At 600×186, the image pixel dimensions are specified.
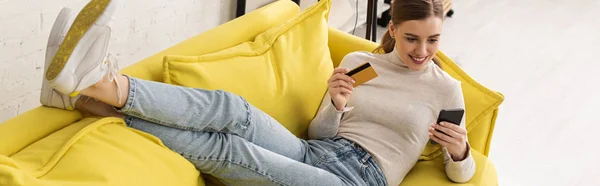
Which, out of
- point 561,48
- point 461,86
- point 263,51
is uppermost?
point 263,51

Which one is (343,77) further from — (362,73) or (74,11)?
(74,11)

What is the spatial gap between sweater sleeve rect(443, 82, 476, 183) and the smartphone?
0.29 ft

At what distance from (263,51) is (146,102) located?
532mm

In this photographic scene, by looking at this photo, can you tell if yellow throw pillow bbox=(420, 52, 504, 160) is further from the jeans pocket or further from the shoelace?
the shoelace

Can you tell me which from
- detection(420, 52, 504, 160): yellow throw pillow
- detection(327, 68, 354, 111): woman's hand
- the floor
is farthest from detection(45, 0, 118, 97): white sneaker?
the floor

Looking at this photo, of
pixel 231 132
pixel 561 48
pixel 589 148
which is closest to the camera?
pixel 231 132

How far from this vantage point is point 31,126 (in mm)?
1555

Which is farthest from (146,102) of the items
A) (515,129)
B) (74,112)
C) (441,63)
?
(515,129)

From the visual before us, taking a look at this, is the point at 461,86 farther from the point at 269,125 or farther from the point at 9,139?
the point at 9,139

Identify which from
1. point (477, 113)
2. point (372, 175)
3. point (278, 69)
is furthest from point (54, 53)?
point (477, 113)

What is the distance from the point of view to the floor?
2.84m

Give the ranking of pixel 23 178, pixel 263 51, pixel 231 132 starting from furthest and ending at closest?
pixel 263 51, pixel 231 132, pixel 23 178

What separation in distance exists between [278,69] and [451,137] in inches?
20.5

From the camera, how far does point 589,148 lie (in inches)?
117
